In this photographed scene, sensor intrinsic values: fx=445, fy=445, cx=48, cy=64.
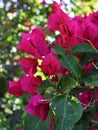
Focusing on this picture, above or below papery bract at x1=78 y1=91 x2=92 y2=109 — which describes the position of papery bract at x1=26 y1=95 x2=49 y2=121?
above

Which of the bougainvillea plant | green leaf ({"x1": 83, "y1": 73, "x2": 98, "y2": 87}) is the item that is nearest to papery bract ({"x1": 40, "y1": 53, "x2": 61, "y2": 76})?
the bougainvillea plant

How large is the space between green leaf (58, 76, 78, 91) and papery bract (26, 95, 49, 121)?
75 millimetres

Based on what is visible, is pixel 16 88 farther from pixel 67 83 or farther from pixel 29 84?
pixel 67 83

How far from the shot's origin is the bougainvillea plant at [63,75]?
1129mm

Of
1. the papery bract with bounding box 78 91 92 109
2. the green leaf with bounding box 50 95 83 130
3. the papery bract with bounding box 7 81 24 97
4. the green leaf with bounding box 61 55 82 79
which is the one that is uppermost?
the green leaf with bounding box 61 55 82 79

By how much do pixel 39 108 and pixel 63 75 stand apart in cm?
19

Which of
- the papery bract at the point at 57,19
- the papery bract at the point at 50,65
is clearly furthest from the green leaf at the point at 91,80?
the papery bract at the point at 57,19

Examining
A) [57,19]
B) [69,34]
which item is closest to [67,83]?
[69,34]

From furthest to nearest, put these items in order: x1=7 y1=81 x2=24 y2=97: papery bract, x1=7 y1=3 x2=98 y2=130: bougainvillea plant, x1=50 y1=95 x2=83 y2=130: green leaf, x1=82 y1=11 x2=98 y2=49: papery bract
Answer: x1=7 y1=81 x2=24 y2=97: papery bract, x1=82 y1=11 x2=98 y2=49: papery bract, x1=7 y1=3 x2=98 y2=130: bougainvillea plant, x1=50 y1=95 x2=83 y2=130: green leaf

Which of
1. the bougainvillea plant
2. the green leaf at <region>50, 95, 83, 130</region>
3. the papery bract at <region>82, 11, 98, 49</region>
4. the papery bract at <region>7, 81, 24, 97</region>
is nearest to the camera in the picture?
the green leaf at <region>50, 95, 83, 130</region>

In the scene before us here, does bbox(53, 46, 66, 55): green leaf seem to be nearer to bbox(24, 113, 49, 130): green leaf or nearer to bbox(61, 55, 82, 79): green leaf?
bbox(61, 55, 82, 79): green leaf

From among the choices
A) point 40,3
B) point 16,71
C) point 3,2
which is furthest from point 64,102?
point 3,2

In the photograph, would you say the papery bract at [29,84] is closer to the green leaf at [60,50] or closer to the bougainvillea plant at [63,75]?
the bougainvillea plant at [63,75]

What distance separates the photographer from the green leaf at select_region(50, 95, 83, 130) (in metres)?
1.02
